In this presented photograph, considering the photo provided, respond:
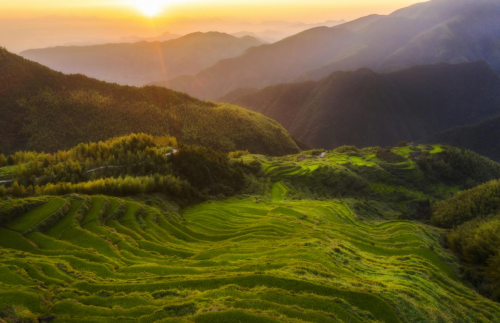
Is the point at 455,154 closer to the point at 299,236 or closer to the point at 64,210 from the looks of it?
the point at 299,236

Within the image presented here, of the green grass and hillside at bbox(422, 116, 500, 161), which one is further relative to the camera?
hillside at bbox(422, 116, 500, 161)

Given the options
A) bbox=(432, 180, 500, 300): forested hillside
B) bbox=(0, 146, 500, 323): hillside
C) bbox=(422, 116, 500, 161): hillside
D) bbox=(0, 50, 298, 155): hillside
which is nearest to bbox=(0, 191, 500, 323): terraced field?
bbox=(0, 146, 500, 323): hillside

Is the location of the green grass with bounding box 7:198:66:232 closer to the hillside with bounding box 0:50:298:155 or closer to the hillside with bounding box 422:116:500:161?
the hillside with bounding box 0:50:298:155

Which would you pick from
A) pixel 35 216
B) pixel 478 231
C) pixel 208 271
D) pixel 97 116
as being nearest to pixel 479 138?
pixel 478 231

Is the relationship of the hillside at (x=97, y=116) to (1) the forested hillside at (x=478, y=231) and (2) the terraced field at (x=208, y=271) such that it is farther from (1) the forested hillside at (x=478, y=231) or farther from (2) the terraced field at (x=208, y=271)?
(2) the terraced field at (x=208, y=271)

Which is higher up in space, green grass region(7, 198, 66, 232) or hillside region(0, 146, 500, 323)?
green grass region(7, 198, 66, 232)
